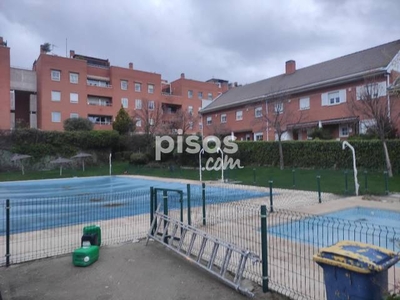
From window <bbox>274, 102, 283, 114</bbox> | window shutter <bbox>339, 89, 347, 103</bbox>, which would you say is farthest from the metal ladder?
window shutter <bbox>339, 89, 347, 103</bbox>

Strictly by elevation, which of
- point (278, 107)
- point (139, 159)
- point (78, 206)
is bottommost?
point (78, 206)

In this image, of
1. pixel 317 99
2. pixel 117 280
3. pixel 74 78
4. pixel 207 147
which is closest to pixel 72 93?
pixel 74 78

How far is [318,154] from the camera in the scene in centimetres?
2138

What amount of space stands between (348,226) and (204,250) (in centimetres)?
473

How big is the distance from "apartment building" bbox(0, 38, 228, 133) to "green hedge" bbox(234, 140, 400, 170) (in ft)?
44.4

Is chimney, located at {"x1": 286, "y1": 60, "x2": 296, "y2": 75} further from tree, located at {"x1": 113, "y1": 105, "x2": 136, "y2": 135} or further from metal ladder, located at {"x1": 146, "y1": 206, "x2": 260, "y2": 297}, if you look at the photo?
metal ladder, located at {"x1": 146, "y1": 206, "x2": 260, "y2": 297}

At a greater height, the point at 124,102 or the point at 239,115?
the point at 124,102

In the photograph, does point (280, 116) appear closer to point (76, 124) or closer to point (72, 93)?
point (76, 124)

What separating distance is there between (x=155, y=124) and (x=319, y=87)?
19.1 meters

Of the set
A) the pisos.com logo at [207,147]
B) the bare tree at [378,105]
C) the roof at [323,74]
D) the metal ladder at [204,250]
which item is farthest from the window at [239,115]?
the metal ladder at [204,250]

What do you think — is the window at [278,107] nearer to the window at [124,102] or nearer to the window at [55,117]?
the window at [124,102]

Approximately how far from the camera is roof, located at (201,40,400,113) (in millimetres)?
23136

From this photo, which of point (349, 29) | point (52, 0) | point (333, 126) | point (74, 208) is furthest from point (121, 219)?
point (333, 126)

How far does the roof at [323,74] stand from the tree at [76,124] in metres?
16.0
